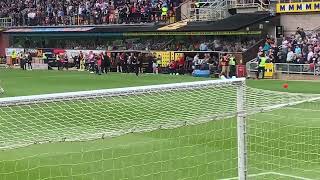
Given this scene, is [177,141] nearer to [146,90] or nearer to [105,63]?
[146,90]

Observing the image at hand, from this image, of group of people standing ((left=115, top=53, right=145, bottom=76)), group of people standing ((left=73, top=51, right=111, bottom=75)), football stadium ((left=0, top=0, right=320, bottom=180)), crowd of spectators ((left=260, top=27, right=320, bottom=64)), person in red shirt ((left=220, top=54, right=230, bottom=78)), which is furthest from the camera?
group of people standing ((left=73, top=51, right=111, bottom=75))

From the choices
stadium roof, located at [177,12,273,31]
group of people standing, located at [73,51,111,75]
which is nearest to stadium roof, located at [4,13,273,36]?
stadium roof, located at [177,12,273,31]

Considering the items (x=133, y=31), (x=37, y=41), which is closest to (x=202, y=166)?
(x=133, y=31)

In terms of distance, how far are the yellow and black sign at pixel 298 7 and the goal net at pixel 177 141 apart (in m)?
21.4

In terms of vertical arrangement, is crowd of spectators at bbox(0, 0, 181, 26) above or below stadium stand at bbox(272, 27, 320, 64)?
above

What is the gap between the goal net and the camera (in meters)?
8.82

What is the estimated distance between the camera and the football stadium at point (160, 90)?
948 cm

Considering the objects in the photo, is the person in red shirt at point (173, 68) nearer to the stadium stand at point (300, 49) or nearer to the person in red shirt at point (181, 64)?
the person in red shirt at point (181, 64)

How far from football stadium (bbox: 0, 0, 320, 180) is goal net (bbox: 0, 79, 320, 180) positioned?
3cm

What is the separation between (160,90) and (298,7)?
99.0 ft

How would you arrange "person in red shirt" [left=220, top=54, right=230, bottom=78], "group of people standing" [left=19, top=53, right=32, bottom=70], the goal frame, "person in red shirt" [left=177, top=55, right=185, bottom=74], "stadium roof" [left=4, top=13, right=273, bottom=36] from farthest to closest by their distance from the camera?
"group of people standing" [left=19, top=53, right=32, bottom=70] → "person in red shirt" [left=177, top=55, right=185, bottom=74] → "stadium roof" [left=4, top=13, right=273, bottom=36] → "person in red shirt" [left=220, top=54, right=230, bottom=78] → the goal frame

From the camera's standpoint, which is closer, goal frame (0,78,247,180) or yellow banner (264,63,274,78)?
goal frame (0,78,247,180)

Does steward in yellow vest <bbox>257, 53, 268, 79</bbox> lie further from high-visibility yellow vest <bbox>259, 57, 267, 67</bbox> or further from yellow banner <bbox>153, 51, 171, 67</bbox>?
yellow banner <bbox>153, 51, 171, 67</bbox>

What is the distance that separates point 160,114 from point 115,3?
126 feet
